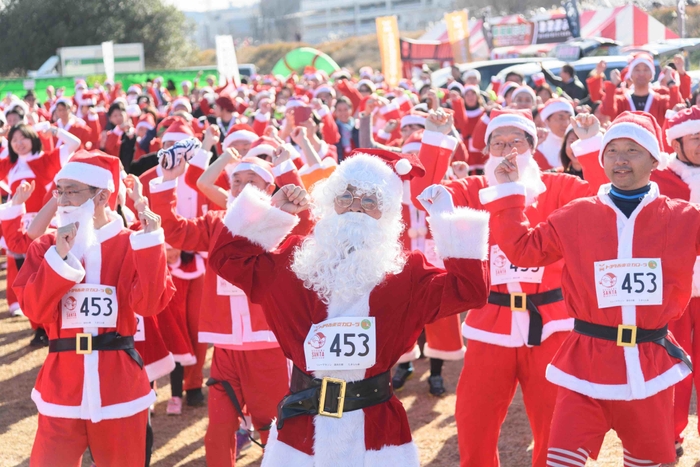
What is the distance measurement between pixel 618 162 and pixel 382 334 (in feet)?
4.70

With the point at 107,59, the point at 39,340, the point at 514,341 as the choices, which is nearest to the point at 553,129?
the point at 514,341

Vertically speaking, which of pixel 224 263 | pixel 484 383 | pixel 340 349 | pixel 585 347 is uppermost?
pixel 224 263

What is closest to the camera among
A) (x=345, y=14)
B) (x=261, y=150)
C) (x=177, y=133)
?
(x=261, y=150)

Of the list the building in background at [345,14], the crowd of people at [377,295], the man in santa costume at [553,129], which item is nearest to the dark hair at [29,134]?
the crowd of people at [377,295]

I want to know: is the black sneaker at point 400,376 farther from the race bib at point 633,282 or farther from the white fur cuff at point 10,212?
the race bib at point 633,282

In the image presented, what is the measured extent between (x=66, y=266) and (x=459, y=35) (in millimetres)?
30125

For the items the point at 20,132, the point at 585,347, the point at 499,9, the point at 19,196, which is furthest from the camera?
the point at 499,9

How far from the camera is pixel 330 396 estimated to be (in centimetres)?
340

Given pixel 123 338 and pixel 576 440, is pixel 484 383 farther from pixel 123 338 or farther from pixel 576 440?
pixel 123 338

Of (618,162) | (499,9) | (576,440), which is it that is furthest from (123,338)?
(499,9)

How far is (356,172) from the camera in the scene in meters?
3.56

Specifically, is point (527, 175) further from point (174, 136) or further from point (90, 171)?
point (174, 136)

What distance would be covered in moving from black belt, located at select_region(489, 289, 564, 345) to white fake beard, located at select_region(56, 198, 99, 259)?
211 cm

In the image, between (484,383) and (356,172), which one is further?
(484,383)
